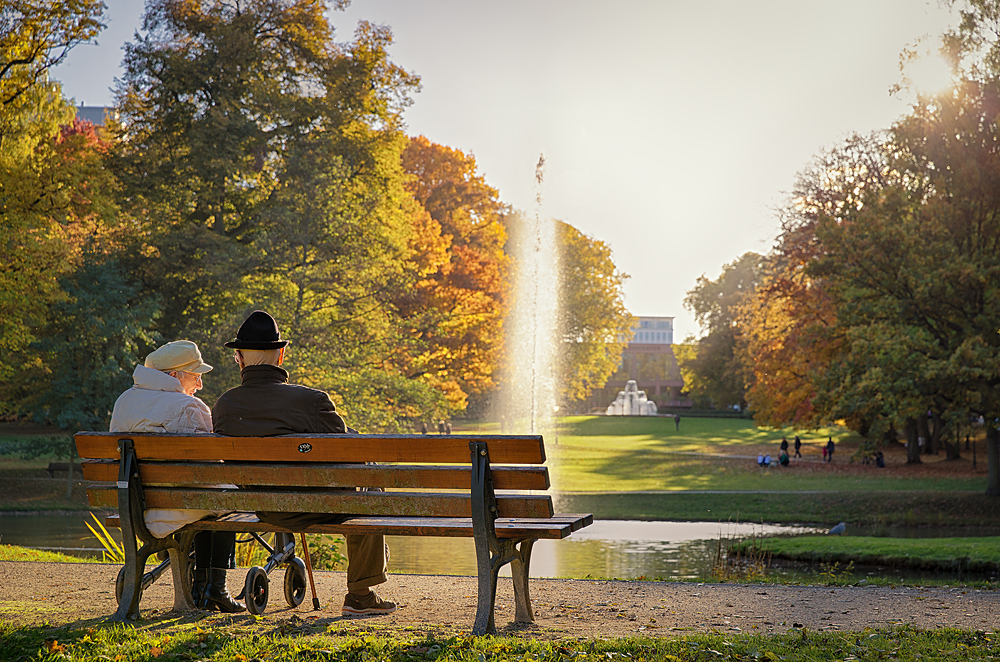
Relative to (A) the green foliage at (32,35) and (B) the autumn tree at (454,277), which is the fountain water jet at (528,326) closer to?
(B) the autumn tree at (454,277)

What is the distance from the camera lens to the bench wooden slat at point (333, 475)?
4953 mm

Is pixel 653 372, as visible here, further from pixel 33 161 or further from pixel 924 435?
pixel 33 161

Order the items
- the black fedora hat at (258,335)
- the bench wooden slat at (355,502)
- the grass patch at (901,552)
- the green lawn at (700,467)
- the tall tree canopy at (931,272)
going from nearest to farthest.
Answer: the bench wooden slat at (355,502) < the black fedora hat at (258,335) < the grass patch at (901,552) < the tall tree canopy at (931,272) < the green lawn at (700,467)

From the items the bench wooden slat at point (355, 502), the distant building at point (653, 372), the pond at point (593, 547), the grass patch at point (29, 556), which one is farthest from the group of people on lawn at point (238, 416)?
the distant building at point (653, 372)

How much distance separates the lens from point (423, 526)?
16.7 feet

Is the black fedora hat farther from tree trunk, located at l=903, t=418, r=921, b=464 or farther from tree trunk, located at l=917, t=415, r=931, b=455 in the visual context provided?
tree trunk, located at l=917, t=415, r=931, b=455

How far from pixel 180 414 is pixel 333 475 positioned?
119cm

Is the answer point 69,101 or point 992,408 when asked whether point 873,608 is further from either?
point 69,101

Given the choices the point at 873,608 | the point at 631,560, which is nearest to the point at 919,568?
the point at 631,560

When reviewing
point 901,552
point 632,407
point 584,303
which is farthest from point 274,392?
point 632,407

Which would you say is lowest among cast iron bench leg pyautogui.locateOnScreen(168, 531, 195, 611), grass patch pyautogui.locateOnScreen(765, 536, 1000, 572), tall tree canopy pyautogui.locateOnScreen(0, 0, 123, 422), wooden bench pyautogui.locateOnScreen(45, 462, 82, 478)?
grass patch pyautogui.locateOnScreen(765, 536, 1000, 572)

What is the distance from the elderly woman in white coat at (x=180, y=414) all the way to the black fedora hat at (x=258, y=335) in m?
0.34

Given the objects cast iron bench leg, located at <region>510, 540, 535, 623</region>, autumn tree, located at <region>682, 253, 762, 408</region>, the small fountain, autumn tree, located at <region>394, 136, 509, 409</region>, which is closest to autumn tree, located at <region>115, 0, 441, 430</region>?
autumn tree, located at <region>394, 136, 509, 409</region>

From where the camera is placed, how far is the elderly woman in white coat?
18.7 feet
